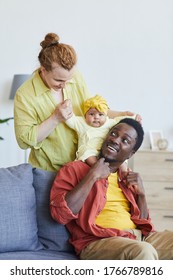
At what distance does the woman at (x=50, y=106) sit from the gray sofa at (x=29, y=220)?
6.1 inches

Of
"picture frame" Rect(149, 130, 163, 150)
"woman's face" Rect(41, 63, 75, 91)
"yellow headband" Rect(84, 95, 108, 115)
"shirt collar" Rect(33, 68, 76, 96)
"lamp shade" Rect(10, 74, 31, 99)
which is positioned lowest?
"picture frame" Rect(149, 130, 163, 150)

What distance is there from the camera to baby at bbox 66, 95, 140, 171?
8.53ft

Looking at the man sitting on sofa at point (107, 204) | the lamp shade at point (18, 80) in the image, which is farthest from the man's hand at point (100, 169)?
the lamp shade at point (18, 80)

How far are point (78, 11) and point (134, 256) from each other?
3.12m

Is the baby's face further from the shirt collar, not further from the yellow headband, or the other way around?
the shirt collar

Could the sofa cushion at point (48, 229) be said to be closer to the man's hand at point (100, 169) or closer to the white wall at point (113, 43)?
the man's hand at point (100, 169)

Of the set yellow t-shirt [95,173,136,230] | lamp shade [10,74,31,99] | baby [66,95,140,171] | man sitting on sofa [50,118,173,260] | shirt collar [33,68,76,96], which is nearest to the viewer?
man sitting on sofa [50,118,173,260]

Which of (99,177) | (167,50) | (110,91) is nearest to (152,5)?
(167,50)

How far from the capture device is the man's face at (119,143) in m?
2.50

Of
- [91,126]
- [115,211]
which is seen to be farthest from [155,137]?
[115,211]

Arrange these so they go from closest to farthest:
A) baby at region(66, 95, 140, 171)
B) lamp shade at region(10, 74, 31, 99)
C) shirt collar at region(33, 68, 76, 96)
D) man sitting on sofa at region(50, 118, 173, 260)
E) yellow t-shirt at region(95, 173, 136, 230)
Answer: man sitting on sofa at region(50, 118, 173, 260)
yellow t-shirt at region(95, 173, 136, 230)
baby at region(66, 95, 140, 171)
shirt collar at region(33, 68, 76, 96)
lamp shade at region(10, 74, 31, 99)

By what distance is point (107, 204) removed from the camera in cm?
255

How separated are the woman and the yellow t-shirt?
0.99ft

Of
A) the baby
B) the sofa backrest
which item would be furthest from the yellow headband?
the sofa backrest
